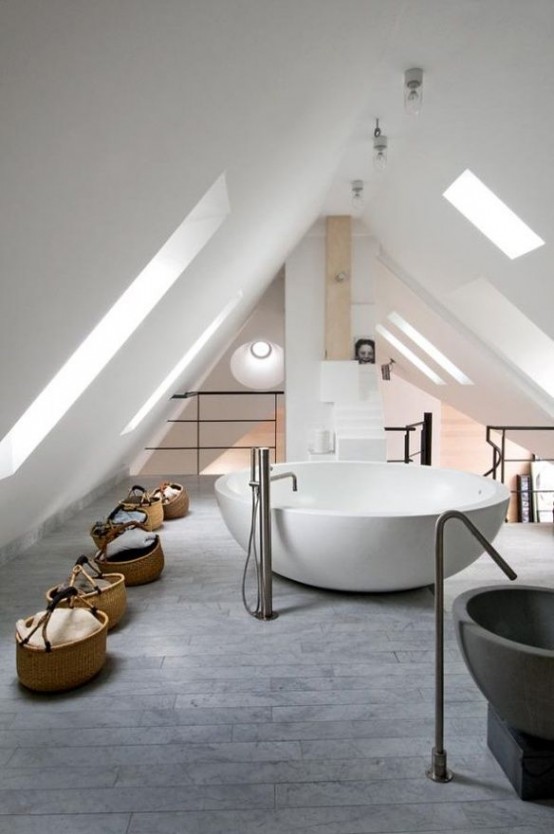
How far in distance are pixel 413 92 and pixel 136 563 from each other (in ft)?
9.49

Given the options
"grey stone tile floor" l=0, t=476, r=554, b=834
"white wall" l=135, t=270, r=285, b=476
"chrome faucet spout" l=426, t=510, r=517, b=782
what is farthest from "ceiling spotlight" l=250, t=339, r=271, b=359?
"chrome faucet spout" l=426, t=510, r=517, b=782

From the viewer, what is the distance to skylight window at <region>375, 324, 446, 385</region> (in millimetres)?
8789

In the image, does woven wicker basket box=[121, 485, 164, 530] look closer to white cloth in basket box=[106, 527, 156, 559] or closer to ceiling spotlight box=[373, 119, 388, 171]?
white cloth in basket box=[106, 527, 156, 559]

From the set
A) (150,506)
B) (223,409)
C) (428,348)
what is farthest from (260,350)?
(150,506)

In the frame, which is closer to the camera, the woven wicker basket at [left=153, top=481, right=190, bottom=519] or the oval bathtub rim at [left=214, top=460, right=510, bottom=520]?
the oval bathtub rim at [left=214, top=460, right=510, bottom=520]

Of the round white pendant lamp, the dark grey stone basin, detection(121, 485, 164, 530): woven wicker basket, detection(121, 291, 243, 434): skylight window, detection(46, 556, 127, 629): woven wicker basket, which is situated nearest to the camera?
the dark grey stone basin

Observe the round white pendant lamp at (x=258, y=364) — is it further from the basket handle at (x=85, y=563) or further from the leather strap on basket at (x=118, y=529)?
the basket handle at (x=85, y=563)

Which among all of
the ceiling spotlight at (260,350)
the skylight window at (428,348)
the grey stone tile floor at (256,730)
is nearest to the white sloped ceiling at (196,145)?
the grey stone tile floor at (256,730)

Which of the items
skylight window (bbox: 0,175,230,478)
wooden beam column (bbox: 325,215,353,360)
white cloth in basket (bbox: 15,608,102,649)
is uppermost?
wooden beam column (bbox: 325,215,353,360)

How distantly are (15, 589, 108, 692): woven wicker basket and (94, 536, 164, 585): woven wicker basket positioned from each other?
996 mm

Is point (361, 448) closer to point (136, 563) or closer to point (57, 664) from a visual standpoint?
point (136, 563)

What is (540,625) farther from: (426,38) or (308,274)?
(308,274)

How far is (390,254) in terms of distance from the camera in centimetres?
605

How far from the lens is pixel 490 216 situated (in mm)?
3980
